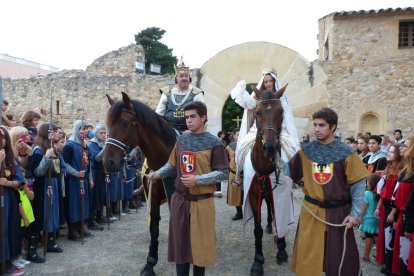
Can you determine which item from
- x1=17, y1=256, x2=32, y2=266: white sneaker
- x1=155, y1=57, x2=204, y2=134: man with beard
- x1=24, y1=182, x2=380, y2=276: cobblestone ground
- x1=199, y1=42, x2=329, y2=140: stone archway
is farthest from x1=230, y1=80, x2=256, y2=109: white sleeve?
x1=199, y1=42, x2=329, y2=140: stone archway

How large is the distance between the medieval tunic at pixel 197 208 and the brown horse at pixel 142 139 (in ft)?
2.17

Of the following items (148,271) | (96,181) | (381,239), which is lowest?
(148,271)

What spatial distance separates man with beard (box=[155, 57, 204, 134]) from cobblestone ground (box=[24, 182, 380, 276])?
182 cm

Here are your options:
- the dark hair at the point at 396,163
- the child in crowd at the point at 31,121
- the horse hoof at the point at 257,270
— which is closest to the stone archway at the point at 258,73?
the dark hair at the point at 396,163

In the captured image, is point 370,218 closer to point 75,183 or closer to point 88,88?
point 75,183

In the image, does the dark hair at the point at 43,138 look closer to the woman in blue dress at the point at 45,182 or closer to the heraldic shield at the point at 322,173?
the woman in blue dress at the point at 45,182

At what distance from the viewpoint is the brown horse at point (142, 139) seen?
3.62 metres

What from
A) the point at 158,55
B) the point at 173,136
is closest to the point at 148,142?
the point at 173,136

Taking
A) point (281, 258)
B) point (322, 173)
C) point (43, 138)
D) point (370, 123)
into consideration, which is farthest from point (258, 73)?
point (322, 173)

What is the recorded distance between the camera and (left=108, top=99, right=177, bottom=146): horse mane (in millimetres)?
3721

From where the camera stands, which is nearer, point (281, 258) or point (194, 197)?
point (194, 197)

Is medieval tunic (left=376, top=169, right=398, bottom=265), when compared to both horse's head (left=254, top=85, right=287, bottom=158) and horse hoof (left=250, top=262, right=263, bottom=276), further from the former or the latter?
horse's head (left=254, top=85, right=287, bottom=158)

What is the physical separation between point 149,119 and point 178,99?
46.4 inches

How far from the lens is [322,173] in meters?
3.11
